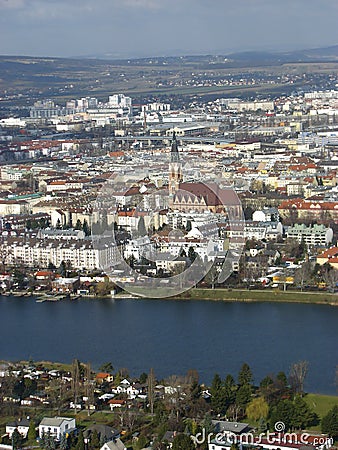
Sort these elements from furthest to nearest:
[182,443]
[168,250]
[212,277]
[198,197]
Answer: [198,197] < [168,250] < [212,277] < [182,443]

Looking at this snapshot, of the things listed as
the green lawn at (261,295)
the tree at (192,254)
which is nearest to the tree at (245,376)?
the green lawn at (261,295)

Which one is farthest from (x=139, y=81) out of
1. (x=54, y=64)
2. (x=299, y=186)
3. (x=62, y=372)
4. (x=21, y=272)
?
(x=62, y=372)

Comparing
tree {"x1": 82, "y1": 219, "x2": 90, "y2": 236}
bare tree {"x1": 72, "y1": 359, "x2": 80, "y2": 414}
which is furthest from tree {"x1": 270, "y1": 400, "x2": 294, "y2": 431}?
tree {"x1": 82, "y1": 219, "x2": 90, "y2": 236}

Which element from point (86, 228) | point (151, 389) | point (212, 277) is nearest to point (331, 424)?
point (151, 389)

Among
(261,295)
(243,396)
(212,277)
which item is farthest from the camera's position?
→ (212,277)

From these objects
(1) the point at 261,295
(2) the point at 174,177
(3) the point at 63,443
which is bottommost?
(1) the point at 261,295

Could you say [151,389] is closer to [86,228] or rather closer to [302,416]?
[302,416]
